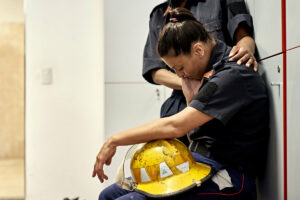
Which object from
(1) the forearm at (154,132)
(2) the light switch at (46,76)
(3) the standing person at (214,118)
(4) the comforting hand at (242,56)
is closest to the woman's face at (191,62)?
(3) the standing person at (214,118)

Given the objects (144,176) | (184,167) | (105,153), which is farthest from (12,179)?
(184,167)

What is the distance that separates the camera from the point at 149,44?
190 cm

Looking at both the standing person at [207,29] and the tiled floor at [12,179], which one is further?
the tiled floor at [12,179]

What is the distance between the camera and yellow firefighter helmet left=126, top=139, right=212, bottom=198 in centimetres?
121

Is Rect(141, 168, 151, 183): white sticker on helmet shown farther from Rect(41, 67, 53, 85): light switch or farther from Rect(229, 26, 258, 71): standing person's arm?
Rect(41, 67, 53, 85): light switch

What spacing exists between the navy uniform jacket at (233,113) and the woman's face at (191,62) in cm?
A: 3

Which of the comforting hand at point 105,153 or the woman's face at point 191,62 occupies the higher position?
the woman's face at point 191,62

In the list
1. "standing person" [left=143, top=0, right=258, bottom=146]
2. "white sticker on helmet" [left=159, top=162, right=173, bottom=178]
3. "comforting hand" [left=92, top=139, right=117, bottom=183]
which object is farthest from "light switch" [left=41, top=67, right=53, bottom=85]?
"white sticker on helmet" [left=159, top=162, right=173, bottom=178]

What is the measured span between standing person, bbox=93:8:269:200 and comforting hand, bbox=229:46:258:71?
1.0 inches

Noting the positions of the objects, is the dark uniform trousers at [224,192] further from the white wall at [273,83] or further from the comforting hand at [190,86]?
the comforting hand at [190,86]

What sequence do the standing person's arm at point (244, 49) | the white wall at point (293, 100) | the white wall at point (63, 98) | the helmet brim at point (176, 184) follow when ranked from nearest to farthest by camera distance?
1. the white wall at point (293, 100)
2. the helmet brim at point (176, 184)
3. the standing person's arm at point (244, 49)
4. the white wall at point (63, 98)

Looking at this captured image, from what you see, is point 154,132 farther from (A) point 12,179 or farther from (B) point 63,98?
(A) point 12,179

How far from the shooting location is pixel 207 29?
162 cm

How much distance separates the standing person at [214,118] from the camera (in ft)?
3.97
